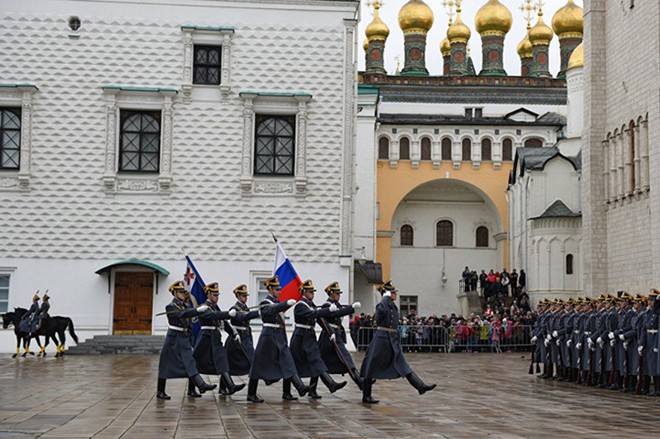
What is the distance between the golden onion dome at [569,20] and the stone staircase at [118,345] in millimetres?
40210

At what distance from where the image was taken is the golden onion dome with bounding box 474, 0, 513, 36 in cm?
6194

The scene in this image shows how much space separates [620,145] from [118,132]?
15.5 m

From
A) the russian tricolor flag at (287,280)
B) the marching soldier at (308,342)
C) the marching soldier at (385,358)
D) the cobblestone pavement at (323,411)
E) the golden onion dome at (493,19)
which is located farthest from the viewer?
the golden onion dome at (493,19)

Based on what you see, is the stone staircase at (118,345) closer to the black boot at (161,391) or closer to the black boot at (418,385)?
the black boot at (161,391)

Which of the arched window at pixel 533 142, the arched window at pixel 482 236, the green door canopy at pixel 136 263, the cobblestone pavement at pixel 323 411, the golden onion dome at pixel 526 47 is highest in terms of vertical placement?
the golden onion dome at pixel 526 47

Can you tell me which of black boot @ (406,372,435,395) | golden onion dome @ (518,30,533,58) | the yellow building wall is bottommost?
black boot @ (406,372,435,395)

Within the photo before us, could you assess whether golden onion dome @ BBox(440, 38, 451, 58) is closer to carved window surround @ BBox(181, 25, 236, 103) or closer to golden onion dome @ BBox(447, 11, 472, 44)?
golden onion dome @ BBox(447, 11, 472, 44)

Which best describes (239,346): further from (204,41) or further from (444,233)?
(444,233)

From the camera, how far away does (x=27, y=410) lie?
12.7 metres

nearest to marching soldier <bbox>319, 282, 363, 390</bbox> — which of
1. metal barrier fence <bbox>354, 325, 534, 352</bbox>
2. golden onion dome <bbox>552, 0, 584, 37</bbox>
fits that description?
metal barrier fence <bbox>354, 325, 534, 352</bbox>

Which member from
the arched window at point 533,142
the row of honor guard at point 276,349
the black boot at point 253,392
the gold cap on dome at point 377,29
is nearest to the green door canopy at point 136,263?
the row of honor guard at point 276,349

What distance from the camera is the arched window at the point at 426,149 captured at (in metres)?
52.1

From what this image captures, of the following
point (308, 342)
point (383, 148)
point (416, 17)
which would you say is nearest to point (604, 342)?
point (308, 342)

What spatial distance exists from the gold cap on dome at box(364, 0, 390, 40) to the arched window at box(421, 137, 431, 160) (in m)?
13.4
